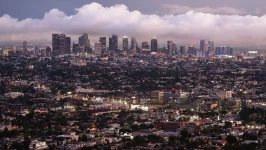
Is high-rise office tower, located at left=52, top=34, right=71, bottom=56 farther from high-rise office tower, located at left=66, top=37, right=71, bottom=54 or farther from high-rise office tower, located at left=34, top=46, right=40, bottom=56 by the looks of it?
high-rise office tower, located at left=34, top=46, right=40, bottom=56

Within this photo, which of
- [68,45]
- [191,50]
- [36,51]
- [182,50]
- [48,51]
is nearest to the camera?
[48,51]

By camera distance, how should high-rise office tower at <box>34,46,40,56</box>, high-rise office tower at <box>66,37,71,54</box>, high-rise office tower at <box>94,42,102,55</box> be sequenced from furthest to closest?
high-rise office tower at <box>94,42,102,55</box>
high-rise office tower at <box>66,37,71,54</box>
high-rise office tower at <box>34,46,40,56</box>

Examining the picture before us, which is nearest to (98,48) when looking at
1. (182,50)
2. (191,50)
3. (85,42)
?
(85,42)

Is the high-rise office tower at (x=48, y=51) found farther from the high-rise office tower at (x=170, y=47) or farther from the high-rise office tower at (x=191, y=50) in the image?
the high-rise office tower at (x=191, y=50)

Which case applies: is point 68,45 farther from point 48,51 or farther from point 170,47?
Result: point 170,47

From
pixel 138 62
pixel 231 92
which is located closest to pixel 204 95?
pixel 231 92

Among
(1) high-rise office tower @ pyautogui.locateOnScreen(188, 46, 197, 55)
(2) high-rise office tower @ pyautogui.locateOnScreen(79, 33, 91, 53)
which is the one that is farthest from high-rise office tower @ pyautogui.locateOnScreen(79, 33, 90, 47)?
(1) high-rise office tower @ pyautogui.locateOnScreen(188, 46, 197, 55)

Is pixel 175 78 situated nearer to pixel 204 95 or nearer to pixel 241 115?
pixel 204 95

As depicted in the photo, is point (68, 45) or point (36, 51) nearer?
point (36, 51)

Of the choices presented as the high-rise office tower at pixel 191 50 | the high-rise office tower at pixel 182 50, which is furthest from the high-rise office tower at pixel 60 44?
the high-rise office tower at pixel 191 50
